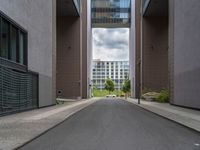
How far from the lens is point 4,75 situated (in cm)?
2066

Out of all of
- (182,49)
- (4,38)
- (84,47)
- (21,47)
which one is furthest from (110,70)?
(4,38)

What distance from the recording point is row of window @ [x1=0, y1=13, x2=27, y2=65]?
20869 millimetres

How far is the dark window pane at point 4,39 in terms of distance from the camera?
20750 mm

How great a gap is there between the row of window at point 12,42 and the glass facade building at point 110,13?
69837 millimetres

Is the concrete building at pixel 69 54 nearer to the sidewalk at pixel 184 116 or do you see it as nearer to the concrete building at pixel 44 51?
the concrete building at pixel 44 51

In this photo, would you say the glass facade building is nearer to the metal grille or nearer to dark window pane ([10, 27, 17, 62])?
the metal grille

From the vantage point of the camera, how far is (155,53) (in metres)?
66.9

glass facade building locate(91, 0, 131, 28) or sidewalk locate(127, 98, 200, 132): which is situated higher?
glass facade building locate(91, 0, 131, 28)

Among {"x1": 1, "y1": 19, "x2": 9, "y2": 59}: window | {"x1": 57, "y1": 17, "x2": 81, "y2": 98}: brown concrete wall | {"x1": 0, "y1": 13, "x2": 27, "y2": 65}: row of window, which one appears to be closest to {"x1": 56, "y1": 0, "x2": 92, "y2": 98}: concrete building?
{"x1": 57, "y1": 17, "x2": 81, "y2": 98}: brown concrete wall

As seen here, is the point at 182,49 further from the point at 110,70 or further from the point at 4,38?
the point at 110,70

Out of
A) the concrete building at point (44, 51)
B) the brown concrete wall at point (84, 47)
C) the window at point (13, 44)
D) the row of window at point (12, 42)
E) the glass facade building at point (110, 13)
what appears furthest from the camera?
the glass facade building at point (110, 13)

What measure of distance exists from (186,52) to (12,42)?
552 inches

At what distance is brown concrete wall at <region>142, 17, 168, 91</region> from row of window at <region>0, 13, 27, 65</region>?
43236 millimetres

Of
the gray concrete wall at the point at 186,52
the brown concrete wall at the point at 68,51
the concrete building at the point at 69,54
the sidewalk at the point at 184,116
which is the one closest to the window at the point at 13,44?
the sidewalk at the point at 184,116
